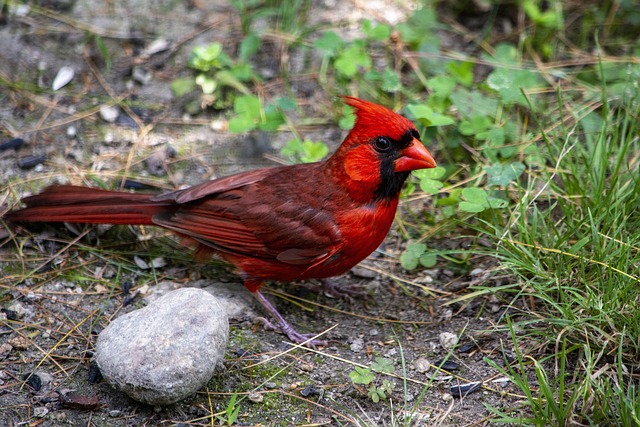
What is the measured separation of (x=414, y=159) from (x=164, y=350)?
147cm

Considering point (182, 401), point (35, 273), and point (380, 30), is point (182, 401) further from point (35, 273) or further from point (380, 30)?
point (380, 30)

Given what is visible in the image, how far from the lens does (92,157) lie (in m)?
4.49

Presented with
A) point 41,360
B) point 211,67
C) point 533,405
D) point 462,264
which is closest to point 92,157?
point 211,67

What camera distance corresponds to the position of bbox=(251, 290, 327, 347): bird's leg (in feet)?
11.6

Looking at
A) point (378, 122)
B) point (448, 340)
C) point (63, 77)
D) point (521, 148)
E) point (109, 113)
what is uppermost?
point (378, 122)

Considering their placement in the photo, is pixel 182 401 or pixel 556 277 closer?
pixel 182 401

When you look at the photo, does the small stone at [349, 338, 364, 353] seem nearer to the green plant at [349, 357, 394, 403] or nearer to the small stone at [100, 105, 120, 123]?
the green plant at [349, 357, 394, 403]

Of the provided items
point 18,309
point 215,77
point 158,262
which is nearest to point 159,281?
point 158,262

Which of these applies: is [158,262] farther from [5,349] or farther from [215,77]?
[215,77]

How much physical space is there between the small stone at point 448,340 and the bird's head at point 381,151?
695 millimetres

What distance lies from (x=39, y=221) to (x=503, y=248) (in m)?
2.29

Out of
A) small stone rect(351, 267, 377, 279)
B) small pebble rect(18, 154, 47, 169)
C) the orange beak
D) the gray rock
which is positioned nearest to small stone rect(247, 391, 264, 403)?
the gray rock

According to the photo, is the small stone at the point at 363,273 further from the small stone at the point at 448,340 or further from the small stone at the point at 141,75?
the small stone at the point at 141,75

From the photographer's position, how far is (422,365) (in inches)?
133
